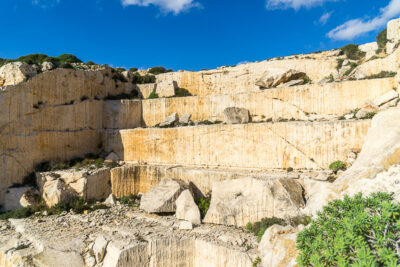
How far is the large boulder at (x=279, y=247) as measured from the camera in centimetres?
574

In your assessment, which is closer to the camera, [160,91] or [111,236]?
[111,236]

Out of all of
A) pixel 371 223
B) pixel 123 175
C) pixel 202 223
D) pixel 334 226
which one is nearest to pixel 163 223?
pixel 202 223

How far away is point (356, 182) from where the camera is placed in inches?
281

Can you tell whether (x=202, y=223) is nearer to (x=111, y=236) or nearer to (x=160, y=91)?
(x=111, y=236)

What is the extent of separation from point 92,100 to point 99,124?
5.28 feet

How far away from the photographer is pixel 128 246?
7.62 metres

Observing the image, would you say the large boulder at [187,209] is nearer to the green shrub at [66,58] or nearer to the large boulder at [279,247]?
the large boulder at [279,247]

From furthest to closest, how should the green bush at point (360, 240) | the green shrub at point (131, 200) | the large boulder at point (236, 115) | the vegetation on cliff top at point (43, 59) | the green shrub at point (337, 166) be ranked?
1. the vegetation on cliff top at point (43, 59)
2. the large boulder at point (236, 115)
3. the green shrub at point (131, 200)
4. the green shrub at point (337, 166)
5. the green bush at point (360, 240)

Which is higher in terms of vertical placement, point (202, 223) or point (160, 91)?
point (160, 91)

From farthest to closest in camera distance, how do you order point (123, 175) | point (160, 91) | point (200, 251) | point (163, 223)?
1. point (160, 91)
2. point (123, 175)
3. point (163, 223)
4. point (200, 251)

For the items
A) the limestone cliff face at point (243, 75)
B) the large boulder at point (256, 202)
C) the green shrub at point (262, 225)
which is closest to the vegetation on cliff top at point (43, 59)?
the limestone cliff face at point (243, 75)

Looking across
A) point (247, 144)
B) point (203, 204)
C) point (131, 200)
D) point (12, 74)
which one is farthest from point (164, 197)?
point (12, 74)

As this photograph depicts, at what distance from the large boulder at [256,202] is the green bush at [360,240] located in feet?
13.8

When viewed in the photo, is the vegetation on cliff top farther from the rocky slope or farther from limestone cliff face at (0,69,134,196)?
limestone cliff face at (0,69,134,196)
